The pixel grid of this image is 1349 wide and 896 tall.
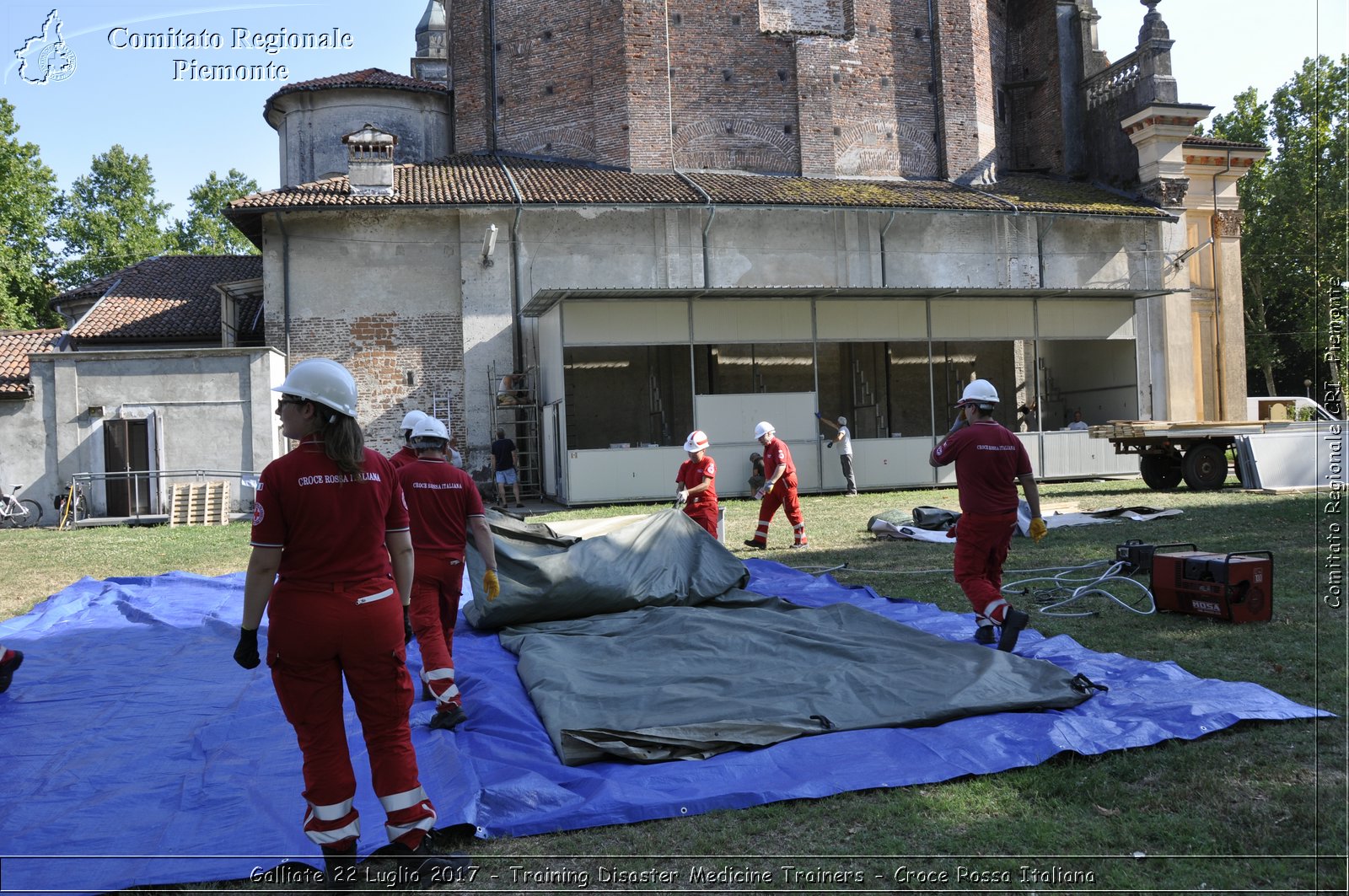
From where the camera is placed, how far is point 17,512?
22.8 metres

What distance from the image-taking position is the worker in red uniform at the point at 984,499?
23.8ft

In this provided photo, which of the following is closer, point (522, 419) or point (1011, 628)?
point (1011, 628)

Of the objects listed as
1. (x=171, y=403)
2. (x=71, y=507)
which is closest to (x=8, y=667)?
(x=171, y=403)

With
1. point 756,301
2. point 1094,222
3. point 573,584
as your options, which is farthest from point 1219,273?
point 573,584

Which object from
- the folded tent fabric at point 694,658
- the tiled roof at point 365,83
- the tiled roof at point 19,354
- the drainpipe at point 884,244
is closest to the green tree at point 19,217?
the tiled roof at point 19,354

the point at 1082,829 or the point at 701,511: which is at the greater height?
the point at 701,511

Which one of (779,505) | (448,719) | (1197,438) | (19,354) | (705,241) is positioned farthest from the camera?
(19,354)

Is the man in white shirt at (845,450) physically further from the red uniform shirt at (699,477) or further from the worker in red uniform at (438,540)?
the worker in red uniform at (438,540)

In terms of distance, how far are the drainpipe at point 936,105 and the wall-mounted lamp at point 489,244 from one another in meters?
15.2

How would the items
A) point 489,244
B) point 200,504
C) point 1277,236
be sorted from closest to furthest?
point 200,504
point 489,244
point 1277,236

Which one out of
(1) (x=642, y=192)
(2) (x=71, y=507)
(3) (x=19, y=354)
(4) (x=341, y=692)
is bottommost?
(2) (x=71, y=507)

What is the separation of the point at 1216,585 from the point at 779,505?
6.60 metres

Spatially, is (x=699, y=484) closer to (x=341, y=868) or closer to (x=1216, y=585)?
(x=1216, y=585)

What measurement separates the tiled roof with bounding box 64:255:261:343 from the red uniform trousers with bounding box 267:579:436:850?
28.2 metres
